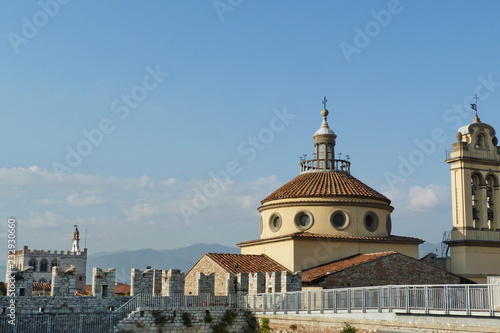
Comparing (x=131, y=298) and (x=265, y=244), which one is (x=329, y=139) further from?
(x=131, y=298)

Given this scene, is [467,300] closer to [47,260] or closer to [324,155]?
[324,155]

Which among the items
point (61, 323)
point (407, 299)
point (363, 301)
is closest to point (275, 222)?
point (61, 323)

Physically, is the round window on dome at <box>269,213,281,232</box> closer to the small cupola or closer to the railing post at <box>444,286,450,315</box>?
the small cupola

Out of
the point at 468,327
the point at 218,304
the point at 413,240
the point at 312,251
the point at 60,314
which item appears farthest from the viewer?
the point at 413,240

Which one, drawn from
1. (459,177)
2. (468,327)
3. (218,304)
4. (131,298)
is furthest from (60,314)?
(459,177)

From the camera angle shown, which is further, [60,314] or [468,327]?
[60,314]

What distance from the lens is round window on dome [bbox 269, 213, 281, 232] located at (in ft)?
145

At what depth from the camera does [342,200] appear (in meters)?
42.4

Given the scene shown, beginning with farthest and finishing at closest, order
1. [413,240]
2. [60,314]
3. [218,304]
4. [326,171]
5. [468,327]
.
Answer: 1. [326,171]
2. [413,240]
3. [218,304]
4. [60,314]
5. [468,327]

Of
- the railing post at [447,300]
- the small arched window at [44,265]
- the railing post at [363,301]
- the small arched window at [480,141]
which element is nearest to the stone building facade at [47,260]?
the small arched window at [44,265]

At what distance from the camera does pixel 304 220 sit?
43000mm

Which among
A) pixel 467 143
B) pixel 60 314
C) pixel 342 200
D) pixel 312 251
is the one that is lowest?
pixel 60 314

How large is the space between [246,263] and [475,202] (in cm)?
1683

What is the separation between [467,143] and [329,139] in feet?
31.7
